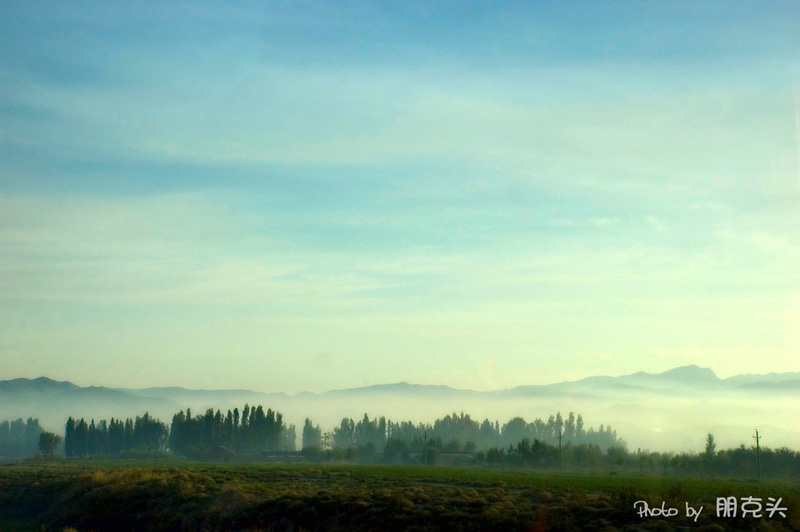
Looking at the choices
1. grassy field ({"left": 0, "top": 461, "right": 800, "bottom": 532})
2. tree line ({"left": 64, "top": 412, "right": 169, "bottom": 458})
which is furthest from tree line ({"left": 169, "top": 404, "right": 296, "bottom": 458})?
grassy field ({"left": 0, "top": 461, "right": 800, "bottom": 532})

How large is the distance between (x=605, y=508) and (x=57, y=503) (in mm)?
44804

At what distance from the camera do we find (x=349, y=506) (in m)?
40.5

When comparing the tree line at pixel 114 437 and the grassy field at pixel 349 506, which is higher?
the grassy field at pixel 349 506

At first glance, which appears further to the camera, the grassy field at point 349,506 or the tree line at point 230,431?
the tree line at point 230,431

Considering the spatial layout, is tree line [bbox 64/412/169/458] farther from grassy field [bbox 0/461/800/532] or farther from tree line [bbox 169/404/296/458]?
grassy field [bbox 0/461/800/532]

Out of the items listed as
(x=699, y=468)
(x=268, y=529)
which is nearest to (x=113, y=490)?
(x=268, y=529)

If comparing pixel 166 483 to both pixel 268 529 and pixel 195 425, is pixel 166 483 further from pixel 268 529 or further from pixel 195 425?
pixel 195 425

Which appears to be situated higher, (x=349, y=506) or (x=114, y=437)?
(x=349, y=506)

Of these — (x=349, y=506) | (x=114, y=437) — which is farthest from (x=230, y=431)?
(x=349, y=506)

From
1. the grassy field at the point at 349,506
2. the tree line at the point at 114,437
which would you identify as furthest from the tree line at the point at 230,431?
the grassy field at the point at 349,506

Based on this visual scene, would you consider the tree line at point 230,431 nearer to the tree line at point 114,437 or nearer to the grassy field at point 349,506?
the tree line at point 114,437

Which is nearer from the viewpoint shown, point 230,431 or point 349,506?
point 349,506

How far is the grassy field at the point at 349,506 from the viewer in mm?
32812

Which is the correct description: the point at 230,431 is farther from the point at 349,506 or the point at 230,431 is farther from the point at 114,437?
the point at 349,506
